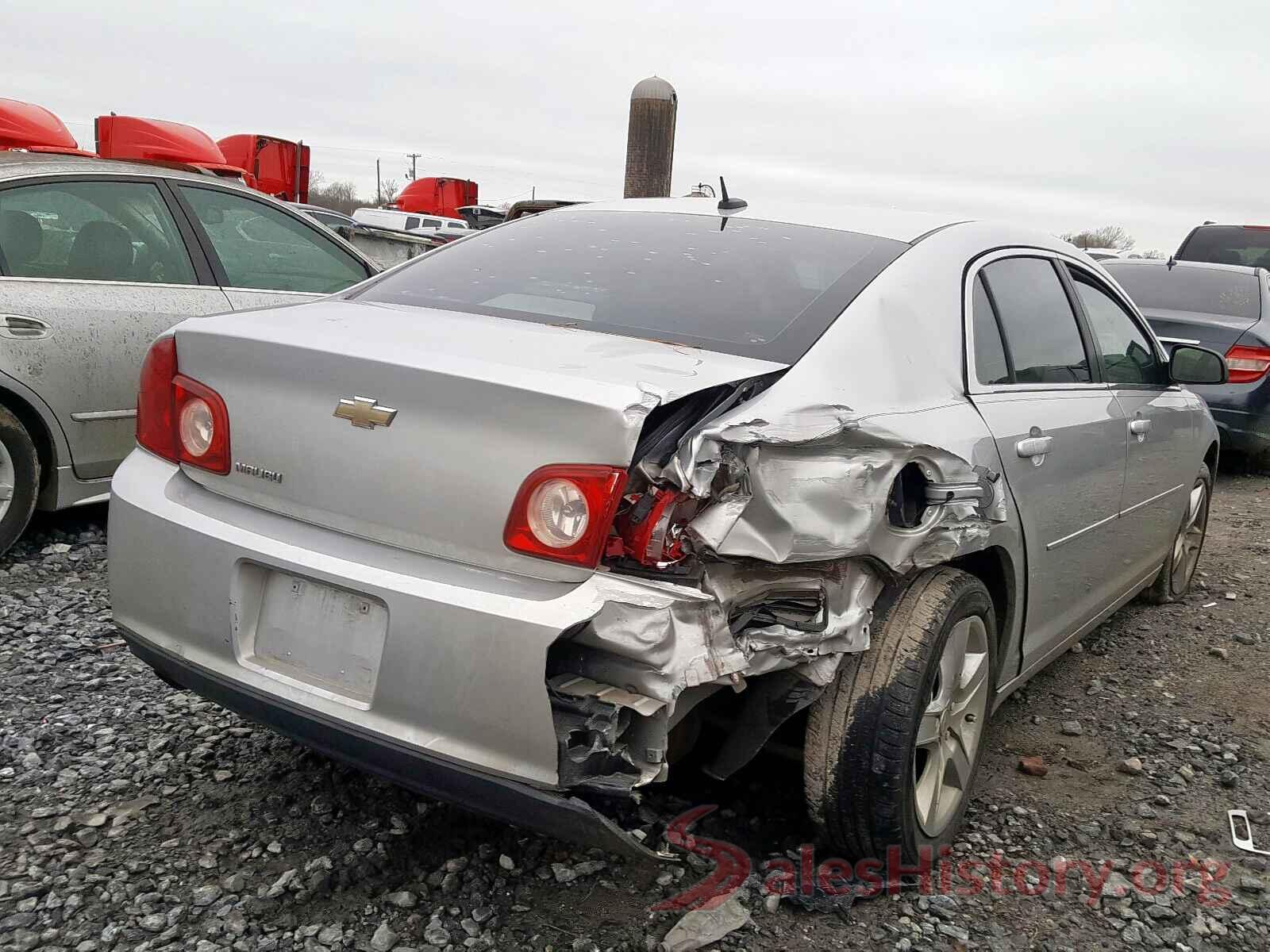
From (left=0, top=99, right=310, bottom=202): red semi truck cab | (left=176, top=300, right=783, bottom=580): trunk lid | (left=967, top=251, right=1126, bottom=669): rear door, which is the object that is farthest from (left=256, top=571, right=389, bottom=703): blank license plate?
(left=0, top=99, right=310, bottom=202): red semi truck cab

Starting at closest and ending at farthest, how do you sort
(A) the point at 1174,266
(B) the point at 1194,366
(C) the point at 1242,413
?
(B) the point at 1194,366 → (C) the point at 1242,413 → (A) the point at 1174,266

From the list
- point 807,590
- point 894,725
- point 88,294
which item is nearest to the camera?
point 807,590

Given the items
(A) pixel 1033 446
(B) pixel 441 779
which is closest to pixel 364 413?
(B) pixel 441 779

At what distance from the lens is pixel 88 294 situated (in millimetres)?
4215

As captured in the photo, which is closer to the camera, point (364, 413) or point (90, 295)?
point (364, 413)

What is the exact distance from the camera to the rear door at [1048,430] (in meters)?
2.73

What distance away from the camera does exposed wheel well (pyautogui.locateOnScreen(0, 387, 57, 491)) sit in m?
4.02

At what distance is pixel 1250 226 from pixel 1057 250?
10.3 meters

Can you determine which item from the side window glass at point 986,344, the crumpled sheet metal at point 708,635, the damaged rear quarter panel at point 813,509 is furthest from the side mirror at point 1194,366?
the crumpled sheet metal at point 708,635

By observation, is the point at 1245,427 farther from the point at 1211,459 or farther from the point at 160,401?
the point at 160,401

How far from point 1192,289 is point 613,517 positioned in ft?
23.6

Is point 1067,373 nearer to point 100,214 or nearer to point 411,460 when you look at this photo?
point 411,460

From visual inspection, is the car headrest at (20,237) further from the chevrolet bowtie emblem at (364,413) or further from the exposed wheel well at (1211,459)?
the exposed wheel well at (1211,459)

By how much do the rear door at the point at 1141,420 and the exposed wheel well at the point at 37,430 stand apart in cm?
370
